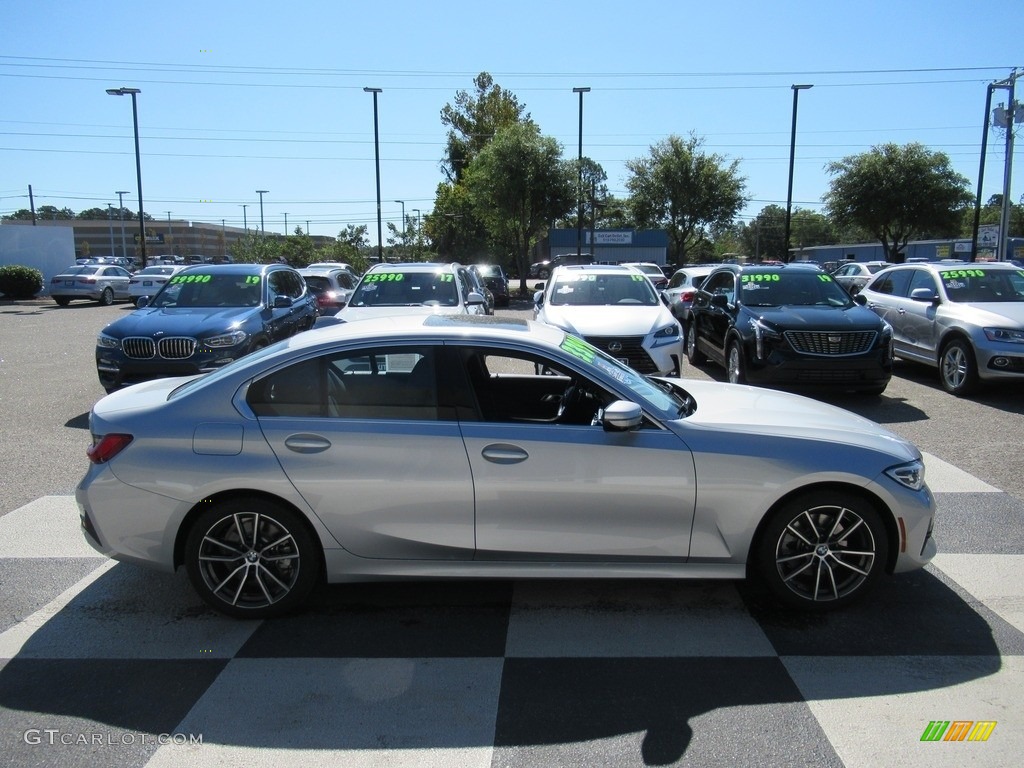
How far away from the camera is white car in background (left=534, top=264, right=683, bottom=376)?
970cm

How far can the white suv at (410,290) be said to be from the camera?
38.6 feet

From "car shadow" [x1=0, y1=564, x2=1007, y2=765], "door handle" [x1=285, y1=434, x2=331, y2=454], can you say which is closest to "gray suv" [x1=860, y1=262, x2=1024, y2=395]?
"car shadow" [x1=0, y1=564, x2=1007, y2=765]

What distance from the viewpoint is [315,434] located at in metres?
3.99

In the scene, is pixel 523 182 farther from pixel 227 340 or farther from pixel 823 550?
pixel 823 550

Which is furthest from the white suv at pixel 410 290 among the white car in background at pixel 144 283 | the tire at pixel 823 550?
the white car in background at pixel 144 283

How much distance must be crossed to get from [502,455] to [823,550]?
1.71 meters

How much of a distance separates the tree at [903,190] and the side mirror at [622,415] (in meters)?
40.3

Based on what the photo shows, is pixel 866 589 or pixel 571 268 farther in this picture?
pixel 571 268

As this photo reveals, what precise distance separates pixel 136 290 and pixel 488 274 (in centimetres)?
1398

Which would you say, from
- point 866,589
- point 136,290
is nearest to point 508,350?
point 866,589

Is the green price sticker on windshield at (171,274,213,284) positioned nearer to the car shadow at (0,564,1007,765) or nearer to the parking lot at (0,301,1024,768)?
the parking lot at (0,301,1024,768)

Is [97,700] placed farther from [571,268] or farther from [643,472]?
[571,268]

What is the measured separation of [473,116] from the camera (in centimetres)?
6097

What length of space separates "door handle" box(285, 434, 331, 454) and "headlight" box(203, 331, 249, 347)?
5.80 m
